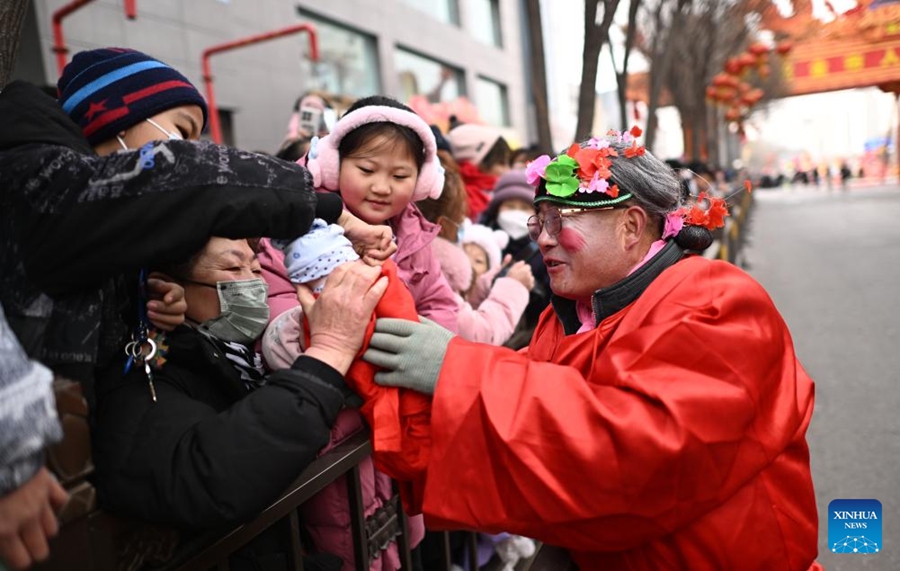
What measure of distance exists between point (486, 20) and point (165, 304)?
2094 centimetres

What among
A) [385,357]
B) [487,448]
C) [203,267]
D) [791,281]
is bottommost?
[791,281]

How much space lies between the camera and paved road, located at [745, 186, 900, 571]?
3.34 metres

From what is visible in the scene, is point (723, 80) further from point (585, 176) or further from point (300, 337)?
point (300, 337)

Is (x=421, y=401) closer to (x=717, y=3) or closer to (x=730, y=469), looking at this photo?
(x=730, y=469)

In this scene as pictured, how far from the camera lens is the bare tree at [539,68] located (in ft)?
17.0

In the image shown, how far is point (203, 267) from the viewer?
1550mm

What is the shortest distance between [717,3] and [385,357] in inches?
473

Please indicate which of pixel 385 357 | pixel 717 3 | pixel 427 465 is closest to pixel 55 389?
pixel 385 357

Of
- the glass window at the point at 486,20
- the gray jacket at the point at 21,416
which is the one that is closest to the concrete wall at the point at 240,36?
the glass window at the point at 486,20

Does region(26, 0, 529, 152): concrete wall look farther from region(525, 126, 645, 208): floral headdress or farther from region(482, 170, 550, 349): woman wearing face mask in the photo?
region(525, 126, 645, 208): floral headdress

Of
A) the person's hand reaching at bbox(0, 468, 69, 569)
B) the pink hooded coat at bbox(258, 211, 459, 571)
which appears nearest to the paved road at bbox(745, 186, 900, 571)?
the pink hooded coat at bbox(258, 211, 459, 571)

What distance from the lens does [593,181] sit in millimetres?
1643

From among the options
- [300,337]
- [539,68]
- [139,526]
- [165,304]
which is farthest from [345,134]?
[539,68]

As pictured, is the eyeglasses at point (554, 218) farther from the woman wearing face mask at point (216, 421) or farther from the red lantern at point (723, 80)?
the red lantern at point (723, 80)
